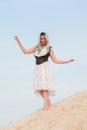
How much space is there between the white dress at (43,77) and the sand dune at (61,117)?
612mm

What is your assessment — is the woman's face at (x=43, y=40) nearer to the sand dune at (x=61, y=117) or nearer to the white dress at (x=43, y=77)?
the white dress at (x=43, y=77)

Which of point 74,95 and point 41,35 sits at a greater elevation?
point 41,35

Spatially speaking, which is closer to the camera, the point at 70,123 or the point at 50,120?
the point at 70,123

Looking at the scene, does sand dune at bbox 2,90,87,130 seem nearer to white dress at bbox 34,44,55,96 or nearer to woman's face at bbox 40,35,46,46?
white dress at bbox 34,44,55,96

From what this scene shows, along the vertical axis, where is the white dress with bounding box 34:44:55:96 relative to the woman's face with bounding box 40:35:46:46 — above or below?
below

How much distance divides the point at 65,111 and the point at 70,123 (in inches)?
49.4

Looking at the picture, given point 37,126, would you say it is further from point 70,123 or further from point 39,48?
point 39,48

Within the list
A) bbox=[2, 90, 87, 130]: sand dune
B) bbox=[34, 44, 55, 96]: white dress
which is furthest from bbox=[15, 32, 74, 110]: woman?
bbox=[2, 90, 87, 130]: sand dune

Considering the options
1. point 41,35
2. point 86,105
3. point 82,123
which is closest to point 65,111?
point 86,105

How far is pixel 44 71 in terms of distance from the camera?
504 inches

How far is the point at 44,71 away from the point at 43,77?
18 cm

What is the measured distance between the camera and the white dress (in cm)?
1273

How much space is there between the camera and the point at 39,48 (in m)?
13.0

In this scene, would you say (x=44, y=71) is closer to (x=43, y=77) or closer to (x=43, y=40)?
(x=43, y=77)
